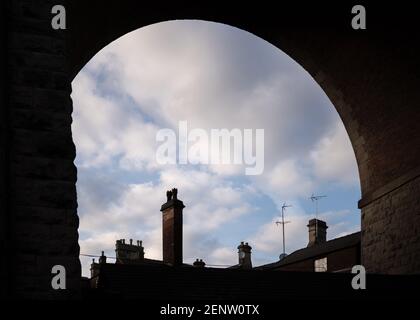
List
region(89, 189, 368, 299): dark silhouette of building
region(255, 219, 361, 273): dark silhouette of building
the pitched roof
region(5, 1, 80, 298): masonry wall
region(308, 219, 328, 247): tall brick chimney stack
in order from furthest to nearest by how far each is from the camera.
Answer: region(308, 219, 328, 247): tall brick chimney stack → the pitched roof → region(255, 219, 361, 273): dark silhouette of building → region(89, 189, 368, 299): dark silhouette of building → region(5, 1, 80, 298): masonry wall

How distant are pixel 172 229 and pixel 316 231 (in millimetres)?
13381

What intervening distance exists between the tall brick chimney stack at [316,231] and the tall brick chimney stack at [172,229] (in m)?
12.7

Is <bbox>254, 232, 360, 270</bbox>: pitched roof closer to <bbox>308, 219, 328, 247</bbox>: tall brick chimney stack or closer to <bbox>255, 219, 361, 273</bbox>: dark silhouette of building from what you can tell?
<bbox>255, 219, 361, 273</bbox>: dark silhouette of building

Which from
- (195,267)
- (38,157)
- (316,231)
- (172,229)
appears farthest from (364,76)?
(316,231)

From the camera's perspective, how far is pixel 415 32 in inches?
415

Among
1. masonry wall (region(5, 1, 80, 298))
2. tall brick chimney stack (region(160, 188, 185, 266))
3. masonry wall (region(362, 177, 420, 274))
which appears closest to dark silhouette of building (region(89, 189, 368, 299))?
tall brick chimney stack (region(160, 188, 185, 266))

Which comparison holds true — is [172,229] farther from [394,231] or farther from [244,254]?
[244,254]

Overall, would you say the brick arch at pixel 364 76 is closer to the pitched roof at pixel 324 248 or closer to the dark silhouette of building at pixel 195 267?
the dark silhouette of building at pixel 195 267

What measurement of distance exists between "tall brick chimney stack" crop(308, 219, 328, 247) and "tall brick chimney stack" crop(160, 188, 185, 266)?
12.7 m

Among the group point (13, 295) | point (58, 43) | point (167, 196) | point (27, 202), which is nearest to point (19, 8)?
point (58, 43)

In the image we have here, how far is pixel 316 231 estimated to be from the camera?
30172 mm

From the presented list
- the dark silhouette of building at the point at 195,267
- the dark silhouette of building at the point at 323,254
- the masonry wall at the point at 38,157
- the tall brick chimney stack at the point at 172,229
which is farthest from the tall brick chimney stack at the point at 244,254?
the masonry wall at the point at 38,157

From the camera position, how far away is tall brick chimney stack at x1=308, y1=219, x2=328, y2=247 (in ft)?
98.9

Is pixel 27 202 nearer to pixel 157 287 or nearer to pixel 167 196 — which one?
pixel 157 287
